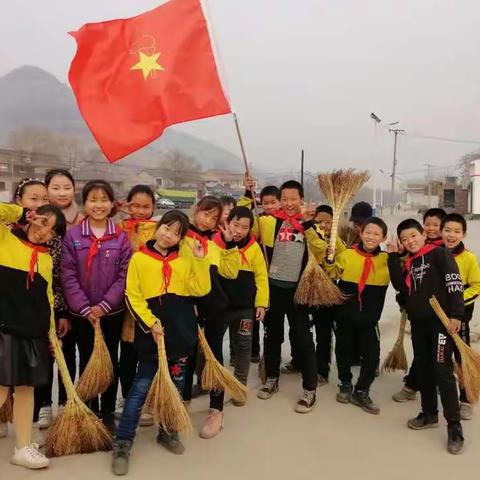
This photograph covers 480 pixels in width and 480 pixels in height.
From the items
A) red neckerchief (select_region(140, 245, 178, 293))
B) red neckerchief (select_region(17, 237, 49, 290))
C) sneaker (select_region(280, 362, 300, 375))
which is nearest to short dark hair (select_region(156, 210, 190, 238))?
red neckerchief (select_region(140, 245, 178, 293))

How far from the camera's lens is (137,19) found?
3.37 m

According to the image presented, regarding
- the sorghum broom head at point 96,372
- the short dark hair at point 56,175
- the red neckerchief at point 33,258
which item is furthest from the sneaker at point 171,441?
the short dark hair at point 56,175

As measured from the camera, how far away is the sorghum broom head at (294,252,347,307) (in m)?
3.27

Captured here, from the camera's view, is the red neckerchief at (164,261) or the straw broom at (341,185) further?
the straw broom at (341,185)

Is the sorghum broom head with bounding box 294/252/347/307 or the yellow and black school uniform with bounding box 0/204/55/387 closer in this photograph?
the yellow and black school uniform with bounding box 0/204/55/387

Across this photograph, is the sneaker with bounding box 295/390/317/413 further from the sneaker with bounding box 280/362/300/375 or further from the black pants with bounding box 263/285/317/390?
the sneaker with bounding box 280/362/300/375

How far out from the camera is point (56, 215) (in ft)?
8.38

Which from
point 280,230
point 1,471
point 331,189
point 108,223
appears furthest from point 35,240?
point 331,189

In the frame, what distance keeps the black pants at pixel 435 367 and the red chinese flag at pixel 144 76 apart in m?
2.04

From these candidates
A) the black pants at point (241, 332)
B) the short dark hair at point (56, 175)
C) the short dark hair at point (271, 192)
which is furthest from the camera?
the short dark hair at point (271, 192)

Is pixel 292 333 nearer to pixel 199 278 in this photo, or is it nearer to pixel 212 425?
pixel 212 425

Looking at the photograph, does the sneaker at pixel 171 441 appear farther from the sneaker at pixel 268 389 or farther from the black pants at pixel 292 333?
the black pants at pixel 292 333

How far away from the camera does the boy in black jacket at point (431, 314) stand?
2.83 metres

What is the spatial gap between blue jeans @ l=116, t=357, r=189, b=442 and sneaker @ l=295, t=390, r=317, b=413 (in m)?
0.99
